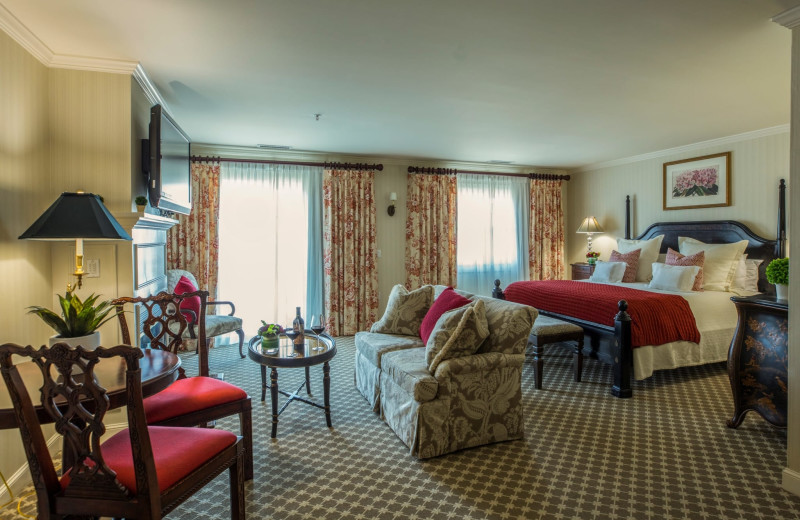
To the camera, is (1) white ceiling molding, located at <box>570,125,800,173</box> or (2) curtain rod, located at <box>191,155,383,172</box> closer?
(1) white ceiling molding, located at <box>570,125,800,173</box>

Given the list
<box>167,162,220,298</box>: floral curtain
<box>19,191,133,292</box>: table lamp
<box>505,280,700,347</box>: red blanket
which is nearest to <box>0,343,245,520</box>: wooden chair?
<box>19,191,133,292</box>: table lamp

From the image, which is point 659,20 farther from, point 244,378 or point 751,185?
point 244,378

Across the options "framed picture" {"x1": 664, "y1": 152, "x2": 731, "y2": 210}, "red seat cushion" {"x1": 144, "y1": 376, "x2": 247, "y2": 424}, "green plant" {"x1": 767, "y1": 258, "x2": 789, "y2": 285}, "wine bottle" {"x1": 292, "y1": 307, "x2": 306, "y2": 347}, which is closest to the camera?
"red seat cushion" {"x1": 144, "y1": 376, "x2": 247, "y2": 424}

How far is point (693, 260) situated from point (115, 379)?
5497 millimetres

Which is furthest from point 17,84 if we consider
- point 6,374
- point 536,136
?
point 536,136

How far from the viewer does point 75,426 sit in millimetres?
1429

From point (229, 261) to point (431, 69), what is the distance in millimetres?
3831

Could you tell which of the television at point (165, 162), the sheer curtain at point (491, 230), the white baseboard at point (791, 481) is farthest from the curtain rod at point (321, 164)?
the white baseboard at point (791, 481)

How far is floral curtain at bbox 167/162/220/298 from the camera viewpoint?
5.28 meters

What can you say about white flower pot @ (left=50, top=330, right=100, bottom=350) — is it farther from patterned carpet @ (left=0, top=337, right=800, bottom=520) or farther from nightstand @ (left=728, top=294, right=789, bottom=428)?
nightstand @ (left=728, top=294, right=789, bottom=428)

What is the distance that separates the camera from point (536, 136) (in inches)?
197

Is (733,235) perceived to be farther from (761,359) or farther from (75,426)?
(75,426)

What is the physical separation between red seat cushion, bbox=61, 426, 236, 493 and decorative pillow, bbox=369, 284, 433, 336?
197cm

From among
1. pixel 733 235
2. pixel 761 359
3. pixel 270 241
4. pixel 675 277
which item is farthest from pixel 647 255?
pixel 270 241
